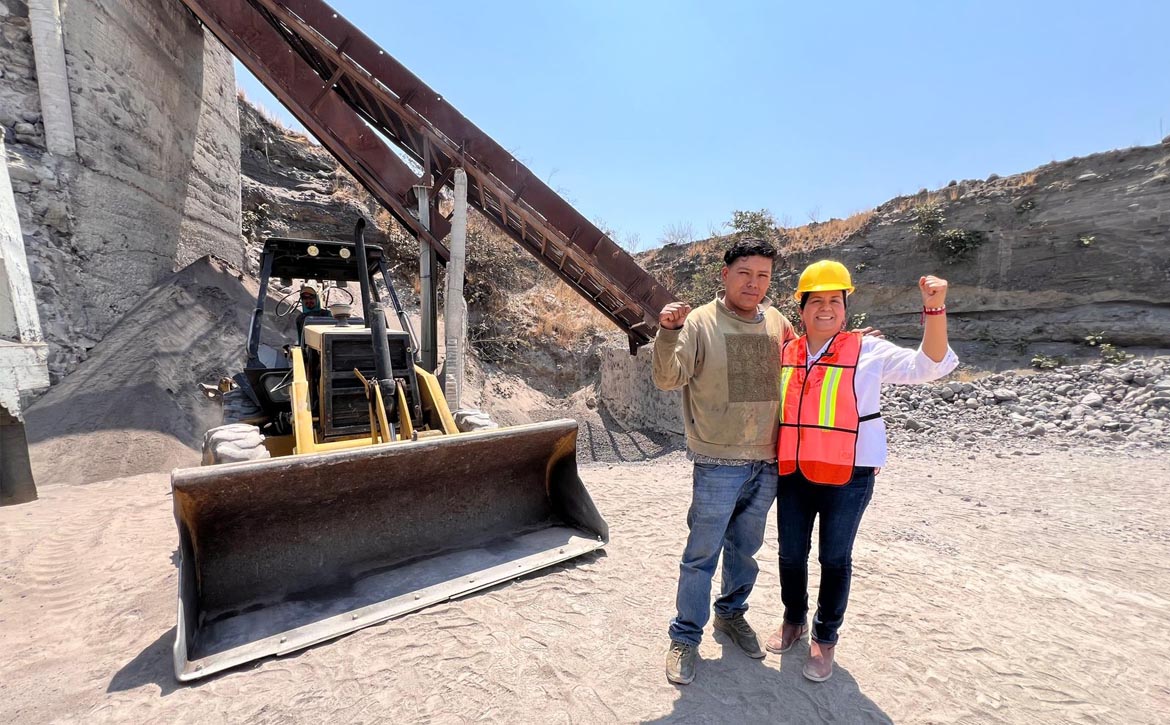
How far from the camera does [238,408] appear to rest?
4.28 m

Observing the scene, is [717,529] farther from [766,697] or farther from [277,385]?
[277,385]

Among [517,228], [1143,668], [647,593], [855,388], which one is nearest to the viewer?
[855,388]

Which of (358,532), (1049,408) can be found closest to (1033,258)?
(1049,408)

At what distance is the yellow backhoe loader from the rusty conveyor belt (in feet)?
14.5

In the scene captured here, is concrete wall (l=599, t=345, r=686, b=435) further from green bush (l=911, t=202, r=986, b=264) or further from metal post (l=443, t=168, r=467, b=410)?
green bush (l=911, t=202, r=986, b=264)

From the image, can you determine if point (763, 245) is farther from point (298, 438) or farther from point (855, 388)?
point (298, 438)

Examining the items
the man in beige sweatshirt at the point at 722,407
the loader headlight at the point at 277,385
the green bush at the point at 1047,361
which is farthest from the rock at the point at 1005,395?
the loader headlight at the point at 277,385

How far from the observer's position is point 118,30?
677cm

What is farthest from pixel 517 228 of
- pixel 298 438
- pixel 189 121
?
pixel 298 438

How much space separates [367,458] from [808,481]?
235 centimetres

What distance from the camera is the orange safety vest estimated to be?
1993 millimetres

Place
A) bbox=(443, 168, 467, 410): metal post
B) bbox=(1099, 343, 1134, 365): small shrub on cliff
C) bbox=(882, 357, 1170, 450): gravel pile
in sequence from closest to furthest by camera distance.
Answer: bbox=(882, 357, 1170, 450): gravel pile, bbox=(443, 168, 467, 410): metal post, bbox=(1099, 343, 1134, 365): small shrub on cliff

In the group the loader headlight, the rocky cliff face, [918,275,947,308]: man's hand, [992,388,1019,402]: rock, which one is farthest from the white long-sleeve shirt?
the rocky cliff face

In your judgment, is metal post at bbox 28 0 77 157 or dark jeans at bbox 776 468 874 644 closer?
dark jeans at bbox 776 468 874 644
